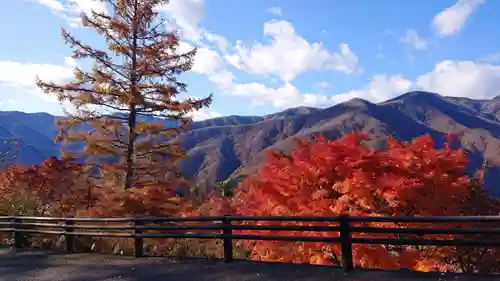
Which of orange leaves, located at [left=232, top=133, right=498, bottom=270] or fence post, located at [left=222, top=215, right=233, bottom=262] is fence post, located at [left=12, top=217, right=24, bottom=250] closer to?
orange leaves, located at [left=232, top=133, right=498, bottom=270]

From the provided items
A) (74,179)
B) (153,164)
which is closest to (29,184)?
(74,179)

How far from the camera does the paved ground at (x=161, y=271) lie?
27.2 ft

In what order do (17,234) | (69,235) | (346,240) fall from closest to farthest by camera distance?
(346,240) → (69,235) → (17,234)

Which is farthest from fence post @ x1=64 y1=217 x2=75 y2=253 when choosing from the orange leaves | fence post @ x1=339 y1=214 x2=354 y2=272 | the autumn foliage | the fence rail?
fence post @ x1=339 y1=214 x2=354 y2=272

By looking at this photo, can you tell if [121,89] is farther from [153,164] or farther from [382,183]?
[382,183]

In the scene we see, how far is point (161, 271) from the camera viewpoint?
32.5ft

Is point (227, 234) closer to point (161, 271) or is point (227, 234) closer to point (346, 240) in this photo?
point (161, 271)

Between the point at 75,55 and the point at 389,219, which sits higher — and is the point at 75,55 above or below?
above

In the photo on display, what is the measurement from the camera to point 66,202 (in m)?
19.1

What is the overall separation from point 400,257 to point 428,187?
2.17 metres

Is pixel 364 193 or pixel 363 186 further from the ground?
pixel 363 186

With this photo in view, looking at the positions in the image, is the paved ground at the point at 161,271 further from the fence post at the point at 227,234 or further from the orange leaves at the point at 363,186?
the orange leaves at the point at 363,186

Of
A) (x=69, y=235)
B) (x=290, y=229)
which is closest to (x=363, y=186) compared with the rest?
(x=290, y=229)

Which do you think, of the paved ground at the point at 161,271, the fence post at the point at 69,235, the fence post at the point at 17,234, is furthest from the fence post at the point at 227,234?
the fence post at the point at 17,234
